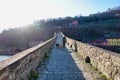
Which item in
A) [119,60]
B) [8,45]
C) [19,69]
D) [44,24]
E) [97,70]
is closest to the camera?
[19,69]

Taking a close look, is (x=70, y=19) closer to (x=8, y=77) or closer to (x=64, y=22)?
(x=64, y=22)

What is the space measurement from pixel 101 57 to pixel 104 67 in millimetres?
616

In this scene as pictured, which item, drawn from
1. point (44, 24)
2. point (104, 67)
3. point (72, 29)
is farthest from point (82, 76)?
point (44, 24)

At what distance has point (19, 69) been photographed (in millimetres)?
8047

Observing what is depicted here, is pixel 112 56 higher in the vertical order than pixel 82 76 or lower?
higher

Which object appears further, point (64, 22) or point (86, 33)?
point (64, 22)

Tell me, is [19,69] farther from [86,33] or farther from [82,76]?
[86,33]

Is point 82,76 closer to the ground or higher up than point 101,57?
closer to the ground

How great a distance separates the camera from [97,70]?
1266cm

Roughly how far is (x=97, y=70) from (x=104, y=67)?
1630 mm

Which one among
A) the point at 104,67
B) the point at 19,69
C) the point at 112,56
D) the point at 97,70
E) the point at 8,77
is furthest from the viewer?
the point at 97,70

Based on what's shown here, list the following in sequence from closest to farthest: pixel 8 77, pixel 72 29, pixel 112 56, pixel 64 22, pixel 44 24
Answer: pixel 8 77 < pixel 112 56 < pixel 72 29 < pixel 44 24 < pixel 64 22

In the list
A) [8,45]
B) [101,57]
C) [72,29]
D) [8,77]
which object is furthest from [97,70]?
[8,45]

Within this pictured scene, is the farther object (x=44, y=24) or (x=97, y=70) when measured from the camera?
(x=44, y=24)
